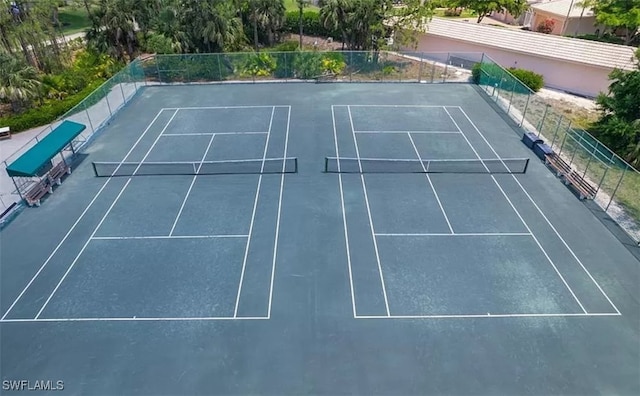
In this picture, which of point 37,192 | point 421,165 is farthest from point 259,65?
point 37,192

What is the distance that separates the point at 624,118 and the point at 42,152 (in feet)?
80.4

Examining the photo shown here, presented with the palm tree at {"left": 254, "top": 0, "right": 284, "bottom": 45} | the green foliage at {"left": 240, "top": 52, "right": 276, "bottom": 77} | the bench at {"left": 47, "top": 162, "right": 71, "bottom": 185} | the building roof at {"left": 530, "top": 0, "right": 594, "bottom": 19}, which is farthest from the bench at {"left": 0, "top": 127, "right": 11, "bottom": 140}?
the building roof at {"left": 530, "top": 0, "right": 594, "bottom": 19}

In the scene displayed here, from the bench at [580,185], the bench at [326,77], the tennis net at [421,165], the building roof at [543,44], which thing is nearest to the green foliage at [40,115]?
the bench at [326,77]

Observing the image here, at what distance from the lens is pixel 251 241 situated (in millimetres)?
13484

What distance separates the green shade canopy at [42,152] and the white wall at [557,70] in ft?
87.3

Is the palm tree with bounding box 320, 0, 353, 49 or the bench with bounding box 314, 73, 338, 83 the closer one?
the bench with bounding box 314, 73, 338, 83

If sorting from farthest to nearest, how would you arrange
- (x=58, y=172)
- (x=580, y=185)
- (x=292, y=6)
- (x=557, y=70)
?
(x=292, y=6)
(x=557, y=70)
(x=58, y=172)
(x=580, y=185)

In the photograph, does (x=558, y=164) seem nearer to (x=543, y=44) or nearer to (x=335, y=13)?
(x=543, y=44)

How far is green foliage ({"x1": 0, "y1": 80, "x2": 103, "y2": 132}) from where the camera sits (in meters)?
20.9

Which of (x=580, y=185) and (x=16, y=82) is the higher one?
(x=16, y=82)

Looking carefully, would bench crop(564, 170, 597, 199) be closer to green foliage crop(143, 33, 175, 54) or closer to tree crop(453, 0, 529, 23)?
green foliage crop(143, 33, 175, 54)

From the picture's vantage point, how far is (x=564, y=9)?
39.8 m

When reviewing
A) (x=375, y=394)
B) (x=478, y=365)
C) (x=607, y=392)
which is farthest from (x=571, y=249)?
(x=375, y=394)

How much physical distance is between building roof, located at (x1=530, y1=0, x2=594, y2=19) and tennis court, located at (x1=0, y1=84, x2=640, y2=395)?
26.8m
